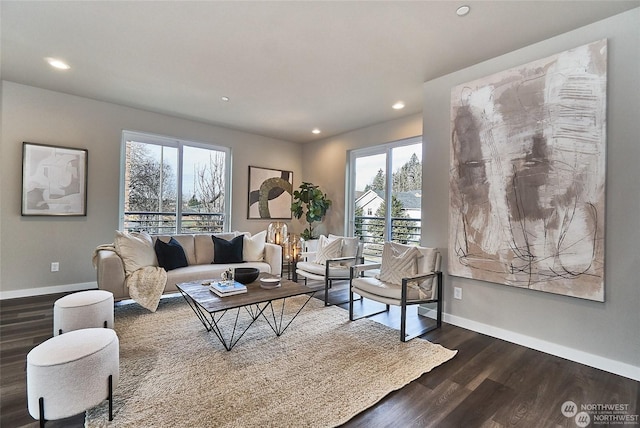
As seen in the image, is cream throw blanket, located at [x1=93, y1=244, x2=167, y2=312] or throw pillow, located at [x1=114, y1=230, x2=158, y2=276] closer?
cream throw blanket, located at [x1=93, y1=244, x2=167, y2=312]

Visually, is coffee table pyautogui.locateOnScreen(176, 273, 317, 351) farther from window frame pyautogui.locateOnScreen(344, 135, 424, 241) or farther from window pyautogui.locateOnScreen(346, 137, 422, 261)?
window frame pyautogui.locateOnScreen(344, 135, 424, 241)

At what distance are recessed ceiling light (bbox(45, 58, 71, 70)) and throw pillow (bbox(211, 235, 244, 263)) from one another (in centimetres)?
Result: 265

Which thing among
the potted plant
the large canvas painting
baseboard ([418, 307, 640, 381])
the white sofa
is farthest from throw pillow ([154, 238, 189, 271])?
the large canvas painting

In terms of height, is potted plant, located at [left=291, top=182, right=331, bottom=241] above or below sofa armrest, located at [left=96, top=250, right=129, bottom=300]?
above

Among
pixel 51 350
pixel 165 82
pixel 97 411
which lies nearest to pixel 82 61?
pixel 165 82

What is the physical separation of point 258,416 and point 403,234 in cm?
360

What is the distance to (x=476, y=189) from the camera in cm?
295

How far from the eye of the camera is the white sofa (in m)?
3.15

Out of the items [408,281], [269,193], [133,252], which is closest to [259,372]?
[408,281]

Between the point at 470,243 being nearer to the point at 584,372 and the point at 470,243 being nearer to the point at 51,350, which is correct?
the point at 584,372

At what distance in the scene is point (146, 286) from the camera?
128 inches

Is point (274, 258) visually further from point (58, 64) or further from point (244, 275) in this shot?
point (58, 64)

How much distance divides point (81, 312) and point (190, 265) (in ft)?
5.67

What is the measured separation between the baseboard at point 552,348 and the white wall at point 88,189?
4.93 m
